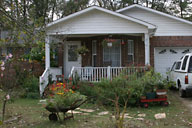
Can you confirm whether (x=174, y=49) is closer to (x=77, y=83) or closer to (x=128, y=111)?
(x=77, y=83)

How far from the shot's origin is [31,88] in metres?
10.5

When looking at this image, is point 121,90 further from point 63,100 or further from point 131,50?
point 131,50

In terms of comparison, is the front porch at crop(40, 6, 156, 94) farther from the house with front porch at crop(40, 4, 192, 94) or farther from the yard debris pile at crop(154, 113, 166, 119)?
the yard debris pile at crop(154, 113, 166, 119)

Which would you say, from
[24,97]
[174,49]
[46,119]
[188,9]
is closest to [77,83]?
[24,97]

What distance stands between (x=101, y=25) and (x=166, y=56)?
549 cm

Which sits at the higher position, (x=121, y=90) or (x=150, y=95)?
(x=121, y=90)

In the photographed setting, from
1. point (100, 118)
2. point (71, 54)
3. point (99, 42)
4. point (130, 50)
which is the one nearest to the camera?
point (100, 118)

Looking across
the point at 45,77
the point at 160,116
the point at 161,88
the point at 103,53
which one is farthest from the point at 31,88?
the point at 160,116

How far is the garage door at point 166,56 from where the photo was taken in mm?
14117

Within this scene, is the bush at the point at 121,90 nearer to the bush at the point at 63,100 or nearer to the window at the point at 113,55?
the bush at the point at 63,100

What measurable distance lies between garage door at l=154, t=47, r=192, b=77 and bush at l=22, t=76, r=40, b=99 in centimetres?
779

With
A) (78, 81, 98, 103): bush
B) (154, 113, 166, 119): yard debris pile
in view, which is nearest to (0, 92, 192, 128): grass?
(154, 113, 166, 119): yard debris pile

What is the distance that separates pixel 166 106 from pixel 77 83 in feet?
13.4

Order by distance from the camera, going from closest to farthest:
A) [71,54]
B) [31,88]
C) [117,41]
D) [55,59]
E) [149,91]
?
1. [149,91]
2. [31,88]
3. [117,41]
4. [71,54]
5. [55,59]
